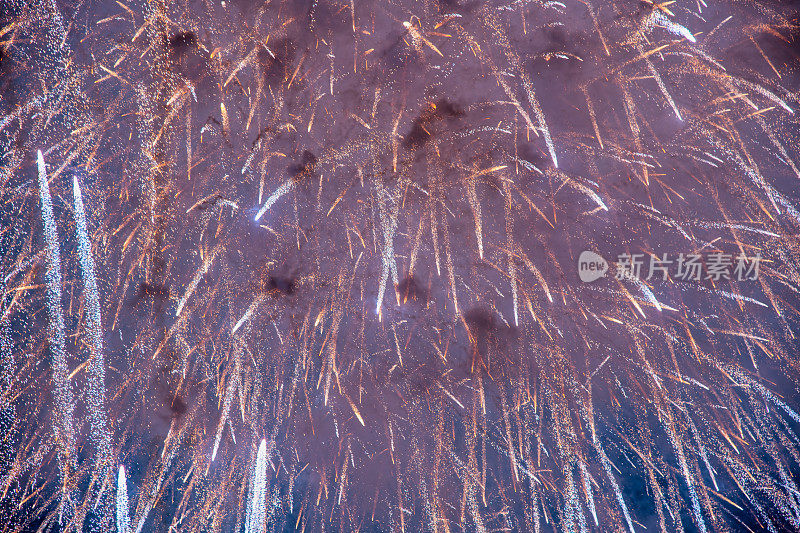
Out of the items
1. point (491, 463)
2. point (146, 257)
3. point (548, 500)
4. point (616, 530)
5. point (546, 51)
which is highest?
point (546, 51)

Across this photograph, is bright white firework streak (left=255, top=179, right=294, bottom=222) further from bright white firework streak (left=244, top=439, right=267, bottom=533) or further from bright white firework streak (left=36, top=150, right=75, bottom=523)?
bright white firework streak (left=244, top=439, right=267, bottom=533)

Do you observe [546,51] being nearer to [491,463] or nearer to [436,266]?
[436,266]

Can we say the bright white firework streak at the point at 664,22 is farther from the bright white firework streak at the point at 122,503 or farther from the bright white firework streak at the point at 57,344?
the bright white firework streak at the point at 122,503

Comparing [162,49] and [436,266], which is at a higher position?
[162,49]

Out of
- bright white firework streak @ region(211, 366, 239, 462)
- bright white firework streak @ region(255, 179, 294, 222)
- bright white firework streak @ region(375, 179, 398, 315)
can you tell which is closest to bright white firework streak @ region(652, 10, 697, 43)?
bright white firework streak @ region(375, 179, 398, 315)

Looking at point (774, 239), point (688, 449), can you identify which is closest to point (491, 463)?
point (688, 449)

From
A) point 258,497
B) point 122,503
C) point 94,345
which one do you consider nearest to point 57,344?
point 94,345

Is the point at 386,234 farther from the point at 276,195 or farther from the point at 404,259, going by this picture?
the point at 276,195
